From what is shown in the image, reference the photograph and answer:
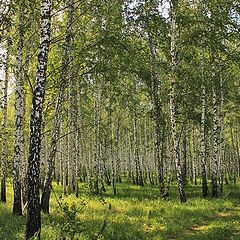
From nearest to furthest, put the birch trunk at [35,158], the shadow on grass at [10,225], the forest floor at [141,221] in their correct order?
the birch trunk at [35,158] → the shadow on grass at [10,225] → the forest floor at [141,221]

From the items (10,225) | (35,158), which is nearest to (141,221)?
(10,225)

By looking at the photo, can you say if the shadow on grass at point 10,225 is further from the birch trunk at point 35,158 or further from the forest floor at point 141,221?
the birch trunk at point 35,158

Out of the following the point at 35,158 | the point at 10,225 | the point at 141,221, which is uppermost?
the point at 35,158

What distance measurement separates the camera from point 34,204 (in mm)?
8883

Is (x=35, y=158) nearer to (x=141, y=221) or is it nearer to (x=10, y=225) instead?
(x=10, y=225)

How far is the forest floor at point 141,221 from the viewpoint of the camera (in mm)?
10659

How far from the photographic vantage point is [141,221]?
13883mm

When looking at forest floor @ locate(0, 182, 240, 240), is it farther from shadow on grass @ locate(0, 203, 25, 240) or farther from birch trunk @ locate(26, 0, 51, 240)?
birch trunk @ locate(26, 0, 51, 240)

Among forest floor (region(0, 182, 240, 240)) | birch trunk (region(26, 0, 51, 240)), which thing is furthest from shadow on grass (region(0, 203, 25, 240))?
birch trunk (region(26, 0, 51, 240))

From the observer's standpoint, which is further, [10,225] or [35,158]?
[10,225]

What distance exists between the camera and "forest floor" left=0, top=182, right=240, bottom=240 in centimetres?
1066

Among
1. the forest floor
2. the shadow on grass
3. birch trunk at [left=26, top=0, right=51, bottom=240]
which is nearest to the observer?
birch trunk at [left=26, top=0, right=51, bottom=240]

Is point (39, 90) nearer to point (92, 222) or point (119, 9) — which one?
point (92, 222)

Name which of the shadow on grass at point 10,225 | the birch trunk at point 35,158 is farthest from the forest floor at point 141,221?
the birch trunk at point 35,158
